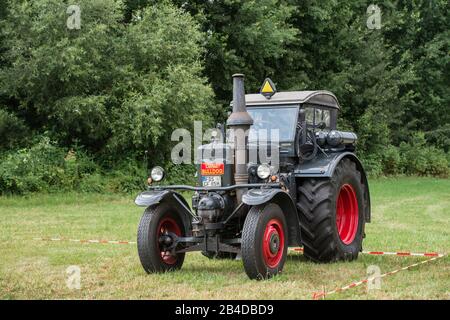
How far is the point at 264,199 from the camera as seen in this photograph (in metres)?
7.43

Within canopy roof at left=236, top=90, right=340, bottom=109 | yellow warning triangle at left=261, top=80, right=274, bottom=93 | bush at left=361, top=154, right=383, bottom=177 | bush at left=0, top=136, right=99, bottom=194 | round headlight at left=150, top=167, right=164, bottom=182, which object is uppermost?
yellow warning triangle at left=261, top=80, right=274, bottom=93

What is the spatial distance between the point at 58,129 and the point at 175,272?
12.9 meters

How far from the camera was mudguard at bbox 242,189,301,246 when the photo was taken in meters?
7.53

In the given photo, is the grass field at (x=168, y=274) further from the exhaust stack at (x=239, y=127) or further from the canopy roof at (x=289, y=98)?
the canopy roof at (x=289, y=98)

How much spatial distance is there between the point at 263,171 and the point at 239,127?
A: 0.58 m

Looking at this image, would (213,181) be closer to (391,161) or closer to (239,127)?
(239,127)

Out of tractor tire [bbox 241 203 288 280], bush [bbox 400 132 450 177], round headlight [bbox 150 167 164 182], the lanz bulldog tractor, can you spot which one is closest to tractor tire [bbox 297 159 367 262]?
the lanz bulldog tractor

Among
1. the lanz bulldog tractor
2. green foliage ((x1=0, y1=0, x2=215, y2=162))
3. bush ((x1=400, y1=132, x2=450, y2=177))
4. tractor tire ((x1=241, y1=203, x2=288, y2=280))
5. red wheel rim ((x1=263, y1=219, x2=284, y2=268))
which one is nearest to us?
tractor tire ((x1=241, y1=203, x2=288, y2=280))

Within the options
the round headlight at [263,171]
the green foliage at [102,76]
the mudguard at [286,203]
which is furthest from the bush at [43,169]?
the round headlight at [263,171]

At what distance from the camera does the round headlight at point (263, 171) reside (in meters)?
7.81

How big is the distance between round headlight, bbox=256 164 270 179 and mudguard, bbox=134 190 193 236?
101cm

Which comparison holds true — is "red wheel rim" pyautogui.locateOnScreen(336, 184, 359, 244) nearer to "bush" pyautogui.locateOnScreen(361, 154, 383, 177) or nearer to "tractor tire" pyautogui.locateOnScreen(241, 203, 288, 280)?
"tractor tire" pyautogui.locateOnScreen(241, 203, 288, 280)

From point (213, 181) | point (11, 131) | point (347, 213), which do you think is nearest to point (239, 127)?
point (213, 181)
